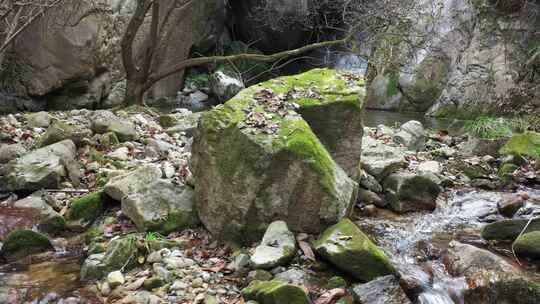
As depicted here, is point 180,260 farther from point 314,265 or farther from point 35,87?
point 35,87

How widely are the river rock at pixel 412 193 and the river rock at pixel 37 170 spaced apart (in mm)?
3434

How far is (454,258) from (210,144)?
83.4 inches

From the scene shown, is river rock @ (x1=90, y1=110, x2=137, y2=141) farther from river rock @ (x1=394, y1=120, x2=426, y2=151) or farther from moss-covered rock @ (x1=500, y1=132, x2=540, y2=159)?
moss-covered rock @ (x1=500, y1=132, x2=540, y2=159)

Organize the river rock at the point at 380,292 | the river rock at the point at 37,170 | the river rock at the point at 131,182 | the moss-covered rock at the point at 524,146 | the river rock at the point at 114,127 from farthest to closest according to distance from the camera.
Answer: the moss-covered rock at the point at 524,146
the river rock at the point at 114,127
the river rock at the point at 37,170
the river rock at the point at 131,182
the river rock at the point at 380,292

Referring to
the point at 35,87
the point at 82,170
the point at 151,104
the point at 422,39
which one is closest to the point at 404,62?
the point at 422,39

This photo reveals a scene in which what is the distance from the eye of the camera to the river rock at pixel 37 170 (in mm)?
4805

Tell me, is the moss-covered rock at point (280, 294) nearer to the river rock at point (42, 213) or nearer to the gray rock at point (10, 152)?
the river rock at point (42, 213)

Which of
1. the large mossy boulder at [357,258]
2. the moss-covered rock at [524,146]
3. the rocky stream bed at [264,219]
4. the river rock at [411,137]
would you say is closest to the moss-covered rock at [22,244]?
the rocky stream bed at [264,219]

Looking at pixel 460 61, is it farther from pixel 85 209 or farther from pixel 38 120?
pixel 85 209

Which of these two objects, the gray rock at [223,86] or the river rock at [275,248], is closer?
the river rock at [275,248]

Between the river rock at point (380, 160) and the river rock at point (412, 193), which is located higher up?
the river rock at point (380, 160)

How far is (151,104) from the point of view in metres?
12.0

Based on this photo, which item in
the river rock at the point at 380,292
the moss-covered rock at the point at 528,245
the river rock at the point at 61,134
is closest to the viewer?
the river rock at the point at 380,292

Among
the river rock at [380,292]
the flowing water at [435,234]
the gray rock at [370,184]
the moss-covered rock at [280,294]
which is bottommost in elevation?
the flowing water at [435,234]
